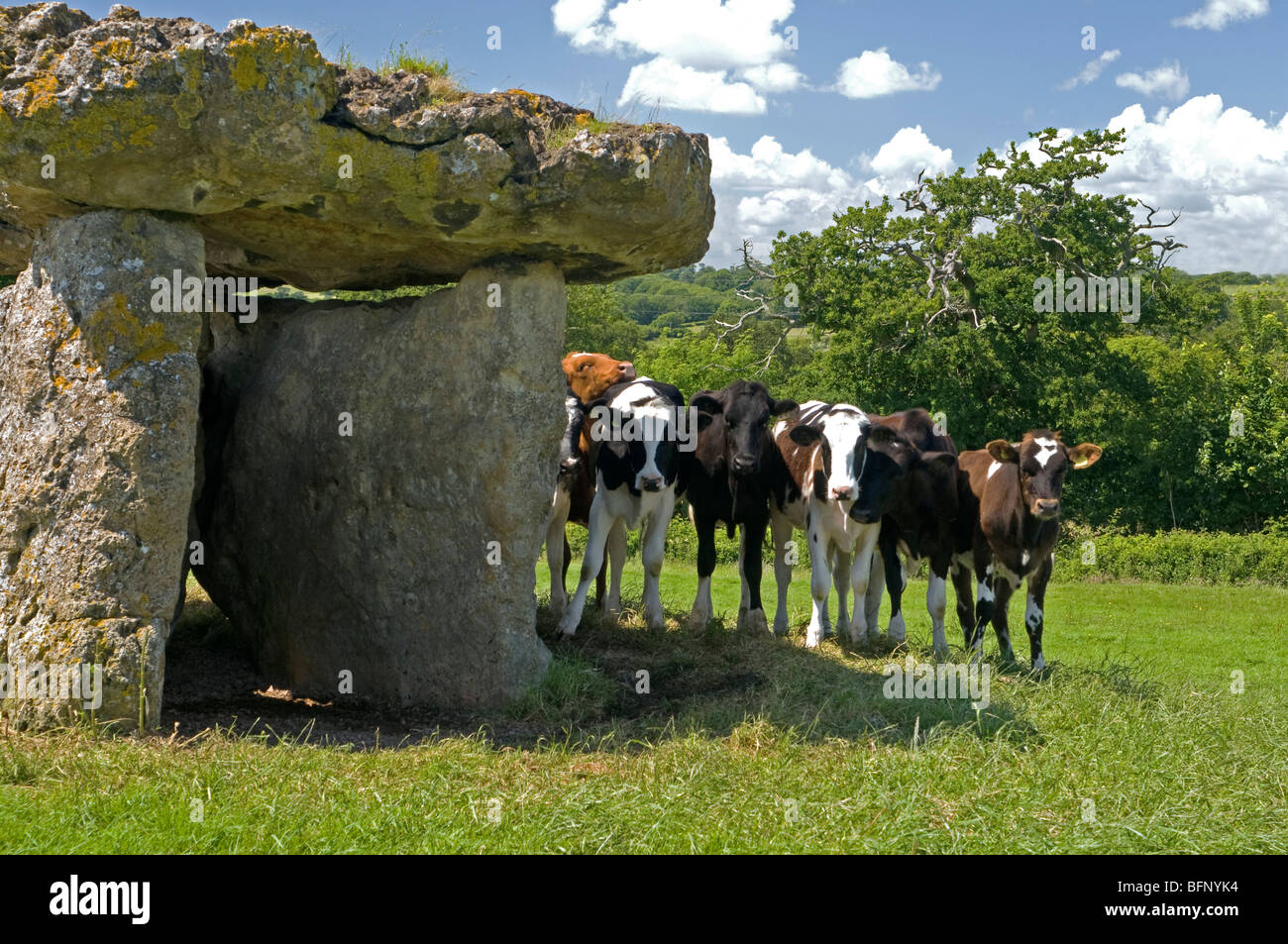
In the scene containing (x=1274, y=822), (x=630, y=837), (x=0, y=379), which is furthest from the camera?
(x=0, y=379)

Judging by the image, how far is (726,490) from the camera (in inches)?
528

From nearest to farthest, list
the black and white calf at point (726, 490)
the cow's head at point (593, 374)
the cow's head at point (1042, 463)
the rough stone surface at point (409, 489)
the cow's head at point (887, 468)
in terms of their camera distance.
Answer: the rough stone surface at point (409, 489) < the cow's head at point (1042, 463) < the cow's head at point (887, 468) < the black and white calf at point (726, 490) < the cow's head at point (593, 374)

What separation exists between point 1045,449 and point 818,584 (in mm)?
2587

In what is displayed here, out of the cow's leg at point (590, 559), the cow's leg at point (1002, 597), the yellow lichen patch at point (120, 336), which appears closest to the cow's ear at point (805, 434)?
the cow's leg at point (590, 559)

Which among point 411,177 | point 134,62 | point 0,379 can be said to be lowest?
point 0,379

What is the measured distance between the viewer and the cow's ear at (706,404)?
43.7ft

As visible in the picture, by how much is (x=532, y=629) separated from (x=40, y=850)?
445cm

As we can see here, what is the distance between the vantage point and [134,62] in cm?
767

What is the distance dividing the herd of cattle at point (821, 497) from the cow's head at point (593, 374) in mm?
629

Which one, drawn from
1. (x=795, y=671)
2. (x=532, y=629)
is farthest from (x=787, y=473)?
(x=532, y=629)

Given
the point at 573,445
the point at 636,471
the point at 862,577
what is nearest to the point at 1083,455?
the point at 862,577

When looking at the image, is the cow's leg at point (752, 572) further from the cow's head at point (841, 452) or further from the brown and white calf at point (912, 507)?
the brown and white calf at point (912, 507)

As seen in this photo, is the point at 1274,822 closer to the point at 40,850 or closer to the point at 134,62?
the point at 40,850

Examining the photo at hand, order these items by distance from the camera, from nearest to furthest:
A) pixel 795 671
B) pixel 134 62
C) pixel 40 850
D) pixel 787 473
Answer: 1. pixel 40 850
2. pixel 134 62
3. pixel 795 671
4. pixel 787 473
